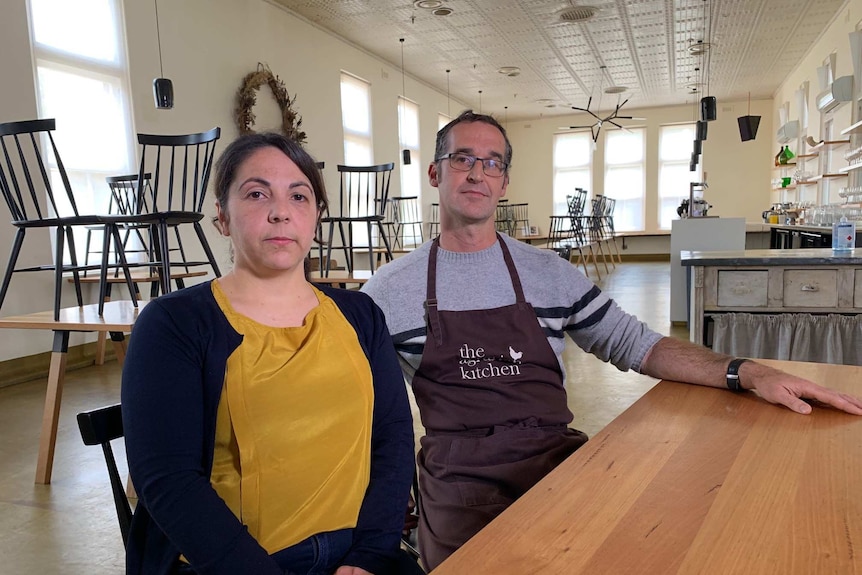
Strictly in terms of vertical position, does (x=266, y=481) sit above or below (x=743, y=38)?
below

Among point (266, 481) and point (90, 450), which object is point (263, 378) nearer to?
point (266, 481)

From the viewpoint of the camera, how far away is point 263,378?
0.90 m

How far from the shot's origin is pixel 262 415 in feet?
2.93

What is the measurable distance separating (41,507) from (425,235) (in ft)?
28.1

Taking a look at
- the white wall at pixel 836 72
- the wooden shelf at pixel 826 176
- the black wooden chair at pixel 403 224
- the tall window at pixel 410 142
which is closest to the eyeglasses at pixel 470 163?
the white wall at pixel 836 72

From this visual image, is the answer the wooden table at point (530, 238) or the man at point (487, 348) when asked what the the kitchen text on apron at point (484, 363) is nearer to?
the man at point (487, 348)

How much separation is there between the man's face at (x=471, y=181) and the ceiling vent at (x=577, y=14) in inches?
236

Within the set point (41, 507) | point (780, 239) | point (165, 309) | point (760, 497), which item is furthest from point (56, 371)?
point (780, 239)

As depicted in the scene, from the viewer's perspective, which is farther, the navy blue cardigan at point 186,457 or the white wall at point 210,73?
the white wall at point 210,73

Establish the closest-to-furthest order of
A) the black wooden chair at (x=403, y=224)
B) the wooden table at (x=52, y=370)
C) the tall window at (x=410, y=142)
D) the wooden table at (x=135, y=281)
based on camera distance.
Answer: the wooden table at (x=52, y=370), the wooden table at (x=135, y=281), the black wooden chair at (x=403, y=224), the tall window at (x=410, y=142)

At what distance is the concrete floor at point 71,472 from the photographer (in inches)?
72.7

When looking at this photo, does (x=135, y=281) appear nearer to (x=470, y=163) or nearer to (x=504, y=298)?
(x=470, y=163)

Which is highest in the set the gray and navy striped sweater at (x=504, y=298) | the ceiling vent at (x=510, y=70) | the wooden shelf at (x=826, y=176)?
the ceiling vent at (x=510, y=70)

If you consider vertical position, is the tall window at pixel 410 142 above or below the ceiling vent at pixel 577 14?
below
